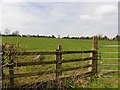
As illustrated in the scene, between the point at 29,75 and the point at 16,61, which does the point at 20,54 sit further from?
the point at 29,75

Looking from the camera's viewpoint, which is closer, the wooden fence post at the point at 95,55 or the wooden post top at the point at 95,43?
the wooden fence post at the point at 95,55

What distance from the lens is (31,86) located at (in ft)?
25.1

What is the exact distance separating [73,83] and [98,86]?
87cm

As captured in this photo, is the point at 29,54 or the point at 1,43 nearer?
the point at 1,43

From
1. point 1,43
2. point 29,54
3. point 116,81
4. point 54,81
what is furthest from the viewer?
point 116,81

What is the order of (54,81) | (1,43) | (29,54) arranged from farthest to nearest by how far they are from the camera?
(54,81) → (29,54) → (1,43)

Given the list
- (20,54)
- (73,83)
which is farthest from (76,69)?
(20,54)

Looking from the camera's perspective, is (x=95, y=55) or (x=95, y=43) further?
(x=95, y=43)

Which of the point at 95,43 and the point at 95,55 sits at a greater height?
the point at 95,43

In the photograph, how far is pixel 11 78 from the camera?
7.18 meters

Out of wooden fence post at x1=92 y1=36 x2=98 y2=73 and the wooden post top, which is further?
the wooden post top

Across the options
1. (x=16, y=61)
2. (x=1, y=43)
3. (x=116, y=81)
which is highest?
(x=1, y=43)

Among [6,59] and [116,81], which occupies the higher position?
[6,59]

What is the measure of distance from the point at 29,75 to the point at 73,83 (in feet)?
5.52
